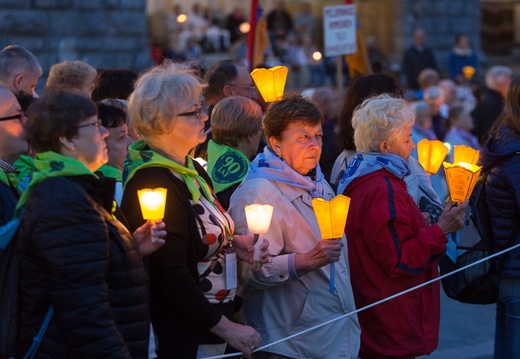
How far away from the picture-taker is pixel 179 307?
3885 millimetres

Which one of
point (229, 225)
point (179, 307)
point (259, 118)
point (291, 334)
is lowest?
point (291, 334)

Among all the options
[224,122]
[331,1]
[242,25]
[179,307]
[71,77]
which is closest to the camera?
[179,307]

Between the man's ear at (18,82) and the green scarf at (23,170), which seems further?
the man's ear at (18,82)

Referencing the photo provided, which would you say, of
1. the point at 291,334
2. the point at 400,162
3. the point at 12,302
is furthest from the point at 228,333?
the point at 400,162

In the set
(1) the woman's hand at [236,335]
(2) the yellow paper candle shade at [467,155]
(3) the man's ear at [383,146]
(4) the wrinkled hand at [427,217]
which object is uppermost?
(3) the man's ear at [383,146]

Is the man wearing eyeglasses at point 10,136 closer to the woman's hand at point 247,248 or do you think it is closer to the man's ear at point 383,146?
the woman's hand at point 247,248

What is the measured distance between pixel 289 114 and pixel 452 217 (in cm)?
94

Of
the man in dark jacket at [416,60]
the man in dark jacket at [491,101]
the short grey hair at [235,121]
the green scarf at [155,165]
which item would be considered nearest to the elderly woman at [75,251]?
the green scarf at [155,165]

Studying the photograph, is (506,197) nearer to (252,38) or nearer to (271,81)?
(271,81)

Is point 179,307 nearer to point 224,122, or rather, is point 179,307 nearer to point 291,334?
point 291,334

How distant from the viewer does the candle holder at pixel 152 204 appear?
3.63m

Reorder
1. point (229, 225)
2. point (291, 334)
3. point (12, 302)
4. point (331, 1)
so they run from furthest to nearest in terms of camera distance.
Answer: point (331, 1) < point (291, 334) < point (229, 225) < point (12, 302)

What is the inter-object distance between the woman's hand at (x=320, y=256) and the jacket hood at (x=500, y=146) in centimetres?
127

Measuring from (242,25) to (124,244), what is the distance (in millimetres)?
18532
